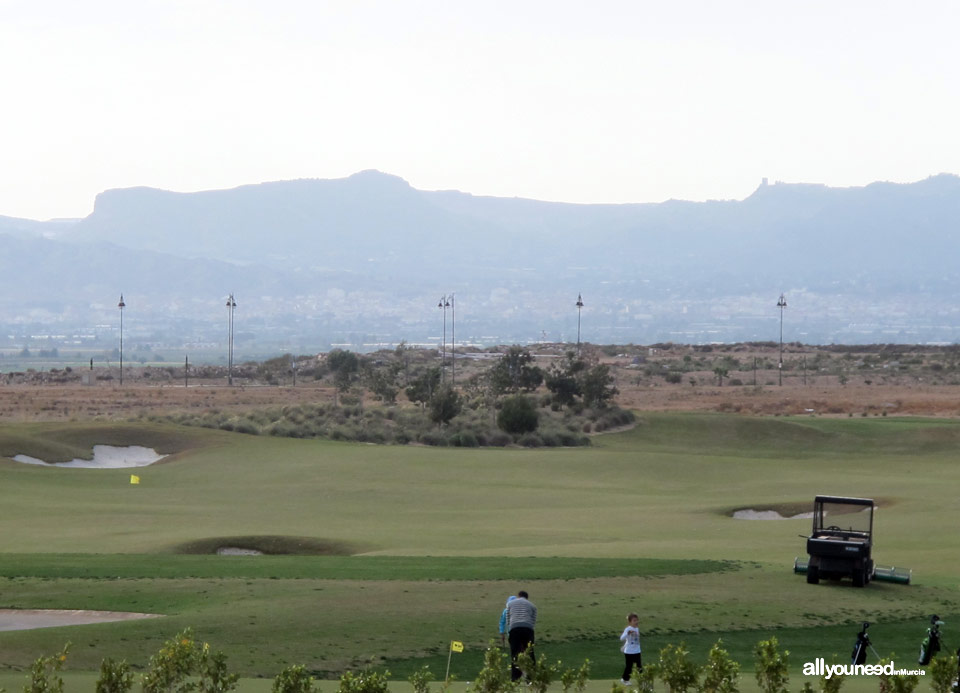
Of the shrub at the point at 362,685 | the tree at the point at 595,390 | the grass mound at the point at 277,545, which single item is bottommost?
the grass mound at the point at 277,545

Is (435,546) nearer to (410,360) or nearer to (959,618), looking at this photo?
(959,618)

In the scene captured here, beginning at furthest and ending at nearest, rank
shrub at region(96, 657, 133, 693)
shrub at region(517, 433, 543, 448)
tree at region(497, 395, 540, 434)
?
tree at region(497, 395, 540, 434)
shrub at region(517, 433, 543, 448)
shrub at region(96, 657, 133, 693)

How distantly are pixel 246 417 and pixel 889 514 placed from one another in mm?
34541

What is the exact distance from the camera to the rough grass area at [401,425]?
5662cm

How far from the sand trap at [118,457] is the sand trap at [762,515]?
73.6 feet

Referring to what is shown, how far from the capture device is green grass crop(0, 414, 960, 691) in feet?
59.6

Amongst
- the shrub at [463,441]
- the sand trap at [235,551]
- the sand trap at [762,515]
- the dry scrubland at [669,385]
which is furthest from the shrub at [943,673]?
the dry scrubland at [669,385]

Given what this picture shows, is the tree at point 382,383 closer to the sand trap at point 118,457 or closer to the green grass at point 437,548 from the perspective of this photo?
the green grass at point 437,548

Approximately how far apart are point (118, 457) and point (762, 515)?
24549 mm

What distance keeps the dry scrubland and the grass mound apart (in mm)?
35974

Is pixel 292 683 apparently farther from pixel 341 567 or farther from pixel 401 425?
pixel 401 425

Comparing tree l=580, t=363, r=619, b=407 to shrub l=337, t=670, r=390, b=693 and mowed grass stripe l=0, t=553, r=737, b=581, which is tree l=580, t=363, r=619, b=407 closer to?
mowed grass stripe l=0, t=553, r=737, b=581

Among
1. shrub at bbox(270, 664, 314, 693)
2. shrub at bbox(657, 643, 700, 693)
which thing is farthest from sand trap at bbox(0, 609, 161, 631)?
shrub at bbox(657, 643, 700, 693)

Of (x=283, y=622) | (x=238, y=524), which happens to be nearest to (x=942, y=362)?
(x=238, y=524)
